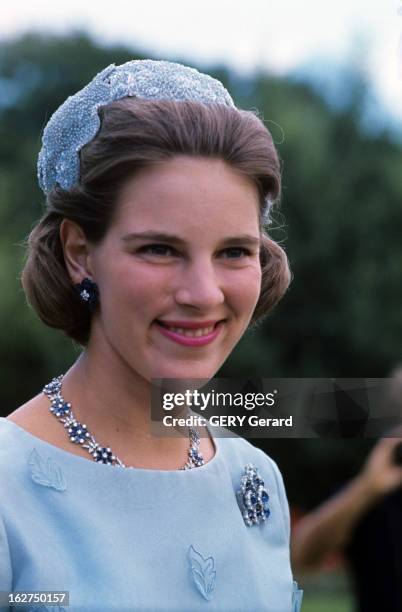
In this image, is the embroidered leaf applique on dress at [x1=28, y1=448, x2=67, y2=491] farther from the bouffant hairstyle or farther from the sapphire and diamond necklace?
the bouffant hairstyle

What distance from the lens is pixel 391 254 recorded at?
80.9 ft

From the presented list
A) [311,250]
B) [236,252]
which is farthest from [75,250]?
[311,250]

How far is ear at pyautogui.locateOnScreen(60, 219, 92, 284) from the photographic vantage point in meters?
2.37

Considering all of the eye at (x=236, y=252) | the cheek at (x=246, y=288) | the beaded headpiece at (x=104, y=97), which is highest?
the beaded headpiece at (x=104, y=97)

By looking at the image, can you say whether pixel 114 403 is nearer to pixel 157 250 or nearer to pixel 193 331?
pixel 193 331

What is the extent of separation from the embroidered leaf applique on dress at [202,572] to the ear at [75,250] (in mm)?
650

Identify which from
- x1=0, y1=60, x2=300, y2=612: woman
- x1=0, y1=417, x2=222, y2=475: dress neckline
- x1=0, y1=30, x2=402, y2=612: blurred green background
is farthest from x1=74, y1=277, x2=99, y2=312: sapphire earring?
x1=0, y1=30, x2=402, y2=612: blurred green background

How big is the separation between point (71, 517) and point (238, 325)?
54 cm

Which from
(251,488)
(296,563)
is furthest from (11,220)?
(251,488)

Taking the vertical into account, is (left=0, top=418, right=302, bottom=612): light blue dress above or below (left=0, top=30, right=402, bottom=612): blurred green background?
below

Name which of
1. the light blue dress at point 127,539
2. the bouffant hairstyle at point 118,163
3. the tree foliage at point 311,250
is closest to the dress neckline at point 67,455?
the light blue dress at point 127,539

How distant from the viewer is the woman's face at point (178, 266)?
2.20 m

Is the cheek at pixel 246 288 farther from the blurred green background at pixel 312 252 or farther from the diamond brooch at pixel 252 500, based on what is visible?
the blurred green background at pixel 312 252

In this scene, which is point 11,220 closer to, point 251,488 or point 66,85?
point 66,85
